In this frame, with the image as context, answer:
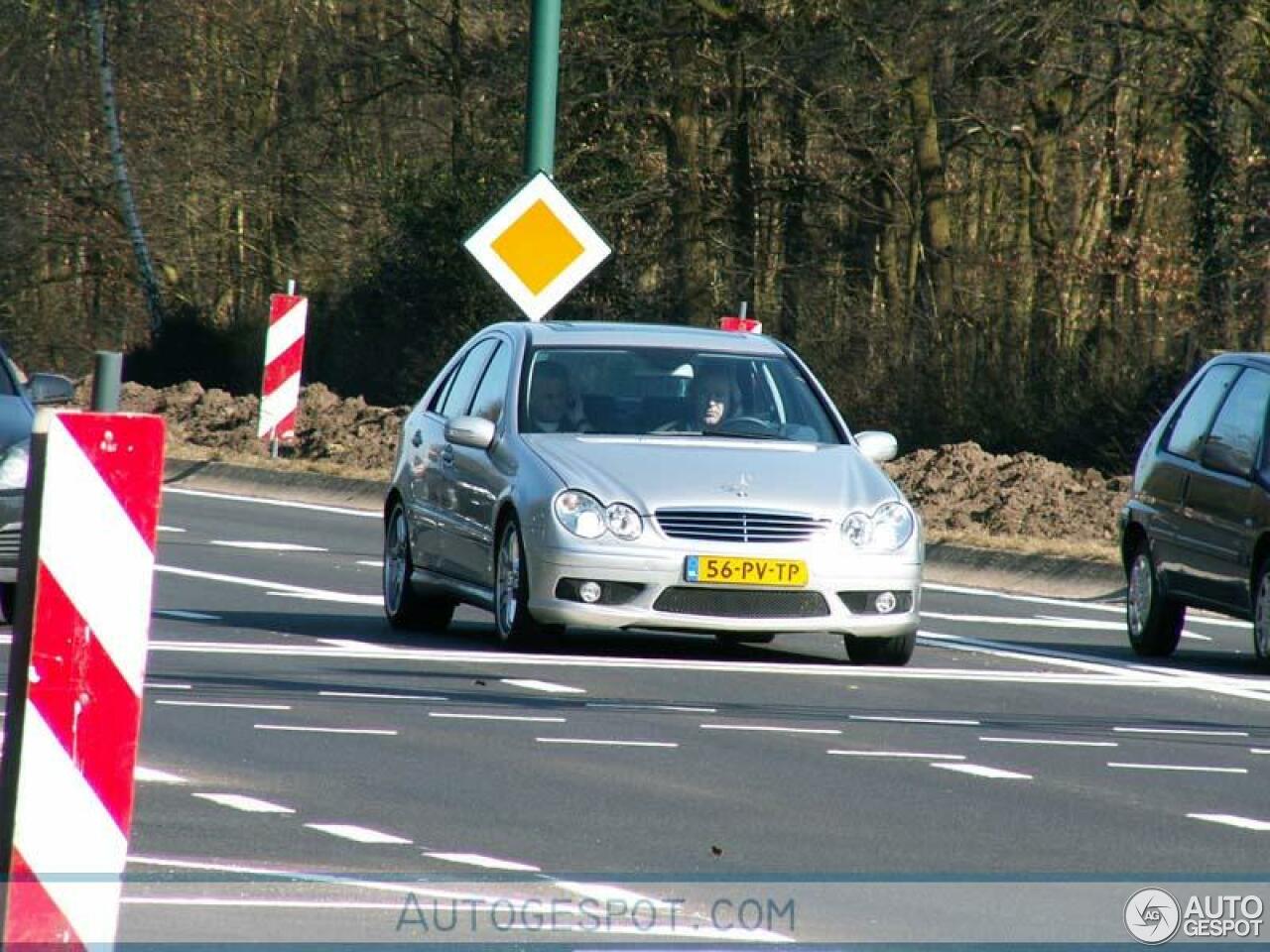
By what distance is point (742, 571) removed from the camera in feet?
44.6

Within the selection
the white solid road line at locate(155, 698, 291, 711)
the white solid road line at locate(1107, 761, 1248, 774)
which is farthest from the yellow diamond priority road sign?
the white solid road line at locate(1107, 761, 1248, 774)

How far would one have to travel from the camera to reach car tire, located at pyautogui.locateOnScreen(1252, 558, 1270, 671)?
14548 millimetres

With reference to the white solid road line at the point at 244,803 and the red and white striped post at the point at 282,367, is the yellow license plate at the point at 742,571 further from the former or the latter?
the red and white striped post at the point at 282,367

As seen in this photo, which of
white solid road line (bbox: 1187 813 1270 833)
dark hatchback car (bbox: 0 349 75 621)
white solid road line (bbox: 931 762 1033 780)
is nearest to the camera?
white solid road line (bbox: 1187 813 1270 833)

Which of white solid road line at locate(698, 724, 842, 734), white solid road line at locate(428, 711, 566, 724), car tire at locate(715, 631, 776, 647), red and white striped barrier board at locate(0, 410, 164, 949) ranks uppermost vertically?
red and white striped barrier board at locate(0, 410, 164, 949)

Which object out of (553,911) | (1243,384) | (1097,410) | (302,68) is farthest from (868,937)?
(302,68)

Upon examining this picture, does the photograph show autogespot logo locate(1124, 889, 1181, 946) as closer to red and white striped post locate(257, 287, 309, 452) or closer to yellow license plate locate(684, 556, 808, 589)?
yellow license plate locate(684, 556, 808, 589)

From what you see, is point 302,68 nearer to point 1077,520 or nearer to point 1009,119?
point 1009,119

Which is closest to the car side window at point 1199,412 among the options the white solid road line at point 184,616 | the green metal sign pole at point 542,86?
the white solid road line at point 184,616

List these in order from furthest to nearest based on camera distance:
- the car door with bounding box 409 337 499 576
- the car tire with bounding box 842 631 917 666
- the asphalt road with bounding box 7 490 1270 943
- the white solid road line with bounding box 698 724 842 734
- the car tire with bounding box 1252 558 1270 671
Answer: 1. the car door with bounding box 409 337 499 576
2. the car tire with bounding box 1252 558 1270 671
3. the car tire with bounding box 842 631 917 666
4. the white solid road line with bounding box 698 724 842 734
5. the asphalt road with bounding box 7 490 1270 943

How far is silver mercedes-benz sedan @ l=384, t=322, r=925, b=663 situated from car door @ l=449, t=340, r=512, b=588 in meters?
0.02

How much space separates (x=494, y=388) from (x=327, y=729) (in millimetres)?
4495

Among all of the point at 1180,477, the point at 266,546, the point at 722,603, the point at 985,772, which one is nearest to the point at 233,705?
the point at 722,603

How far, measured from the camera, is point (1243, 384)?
1550cm
